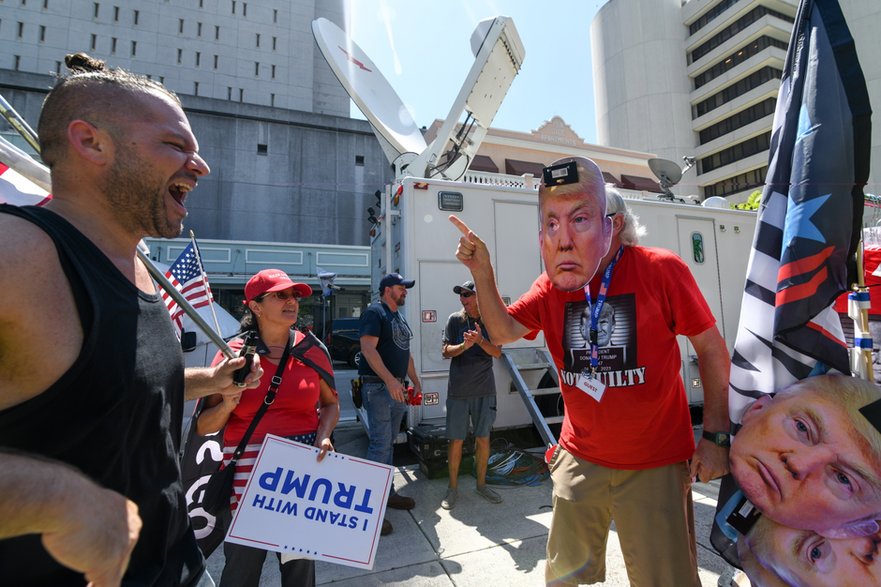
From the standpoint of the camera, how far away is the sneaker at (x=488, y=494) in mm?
3873

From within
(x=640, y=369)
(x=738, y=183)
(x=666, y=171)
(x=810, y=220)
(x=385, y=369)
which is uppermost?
(x=738, y=183)

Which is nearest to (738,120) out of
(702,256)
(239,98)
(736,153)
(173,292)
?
(736,153)

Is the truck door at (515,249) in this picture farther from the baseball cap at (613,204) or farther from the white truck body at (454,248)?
the baseball cap at (613,204)

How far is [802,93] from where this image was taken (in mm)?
1536

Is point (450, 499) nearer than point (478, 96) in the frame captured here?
Yes

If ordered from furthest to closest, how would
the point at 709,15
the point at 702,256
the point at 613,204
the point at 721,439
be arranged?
the point at 709,15 < the point at 702,256 < the point at 613,204 < the point at 721,439

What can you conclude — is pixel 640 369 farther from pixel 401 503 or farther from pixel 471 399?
pixel 401 503

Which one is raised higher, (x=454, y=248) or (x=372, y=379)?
(x=454, y=248)

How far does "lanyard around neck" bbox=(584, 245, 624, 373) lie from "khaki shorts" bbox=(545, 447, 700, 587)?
46 centimetres

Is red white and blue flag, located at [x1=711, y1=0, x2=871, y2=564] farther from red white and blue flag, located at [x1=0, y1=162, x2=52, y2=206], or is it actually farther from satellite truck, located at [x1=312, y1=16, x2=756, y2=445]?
red white and blue flag, located at [x1=0, y1=162, x2=52, y2=206]

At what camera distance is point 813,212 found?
1.45 metres

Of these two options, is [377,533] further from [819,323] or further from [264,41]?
[264,41]

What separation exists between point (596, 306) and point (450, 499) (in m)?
2.75

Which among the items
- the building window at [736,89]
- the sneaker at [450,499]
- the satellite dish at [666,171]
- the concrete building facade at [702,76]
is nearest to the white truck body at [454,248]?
the sneaker at [450,499]
